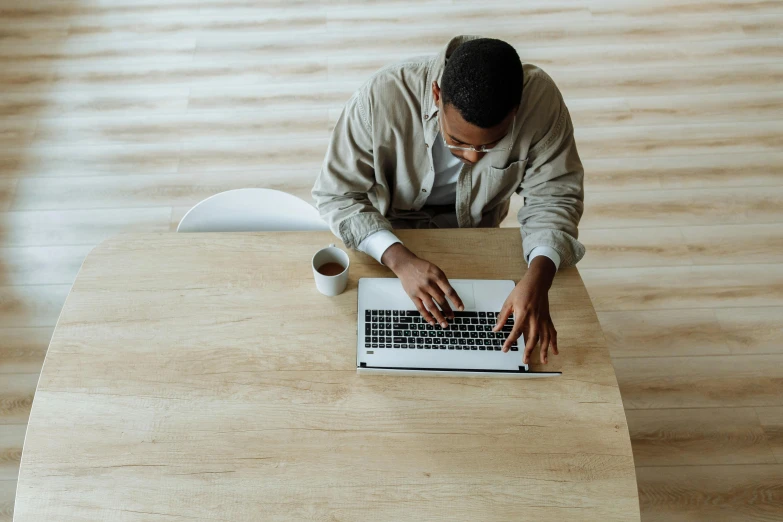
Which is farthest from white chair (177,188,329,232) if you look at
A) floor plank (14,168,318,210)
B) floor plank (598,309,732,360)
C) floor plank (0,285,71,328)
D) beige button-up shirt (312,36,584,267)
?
floor plank (598,309,732,360)

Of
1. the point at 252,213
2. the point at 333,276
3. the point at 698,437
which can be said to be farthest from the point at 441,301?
the point at 698,437

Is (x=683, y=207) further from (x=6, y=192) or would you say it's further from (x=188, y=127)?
(x=6, y=192)

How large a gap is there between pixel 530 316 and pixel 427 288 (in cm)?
23

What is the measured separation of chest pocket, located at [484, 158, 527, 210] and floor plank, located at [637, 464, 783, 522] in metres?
1.11

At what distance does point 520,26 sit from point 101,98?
222 cm

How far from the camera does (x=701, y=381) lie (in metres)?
2.11

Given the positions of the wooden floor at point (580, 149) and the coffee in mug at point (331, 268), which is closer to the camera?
the coffee in mug at point (331, 268)

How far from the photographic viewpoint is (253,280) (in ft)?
4.45

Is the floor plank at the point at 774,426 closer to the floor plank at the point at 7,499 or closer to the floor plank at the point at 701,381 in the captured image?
the floor plank at the point at 701,381

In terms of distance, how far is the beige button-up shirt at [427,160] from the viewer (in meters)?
1.33

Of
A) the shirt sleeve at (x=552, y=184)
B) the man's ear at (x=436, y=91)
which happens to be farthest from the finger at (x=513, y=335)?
the man's ear at (x=436, y=91)

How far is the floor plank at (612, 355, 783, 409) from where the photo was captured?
81.4 inches

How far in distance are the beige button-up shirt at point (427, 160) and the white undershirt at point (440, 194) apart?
0.02 meters

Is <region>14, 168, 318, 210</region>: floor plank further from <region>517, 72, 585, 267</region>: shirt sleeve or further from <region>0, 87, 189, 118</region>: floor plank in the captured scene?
<region>517, 72, 585, 267</region>: shirt sleeve
